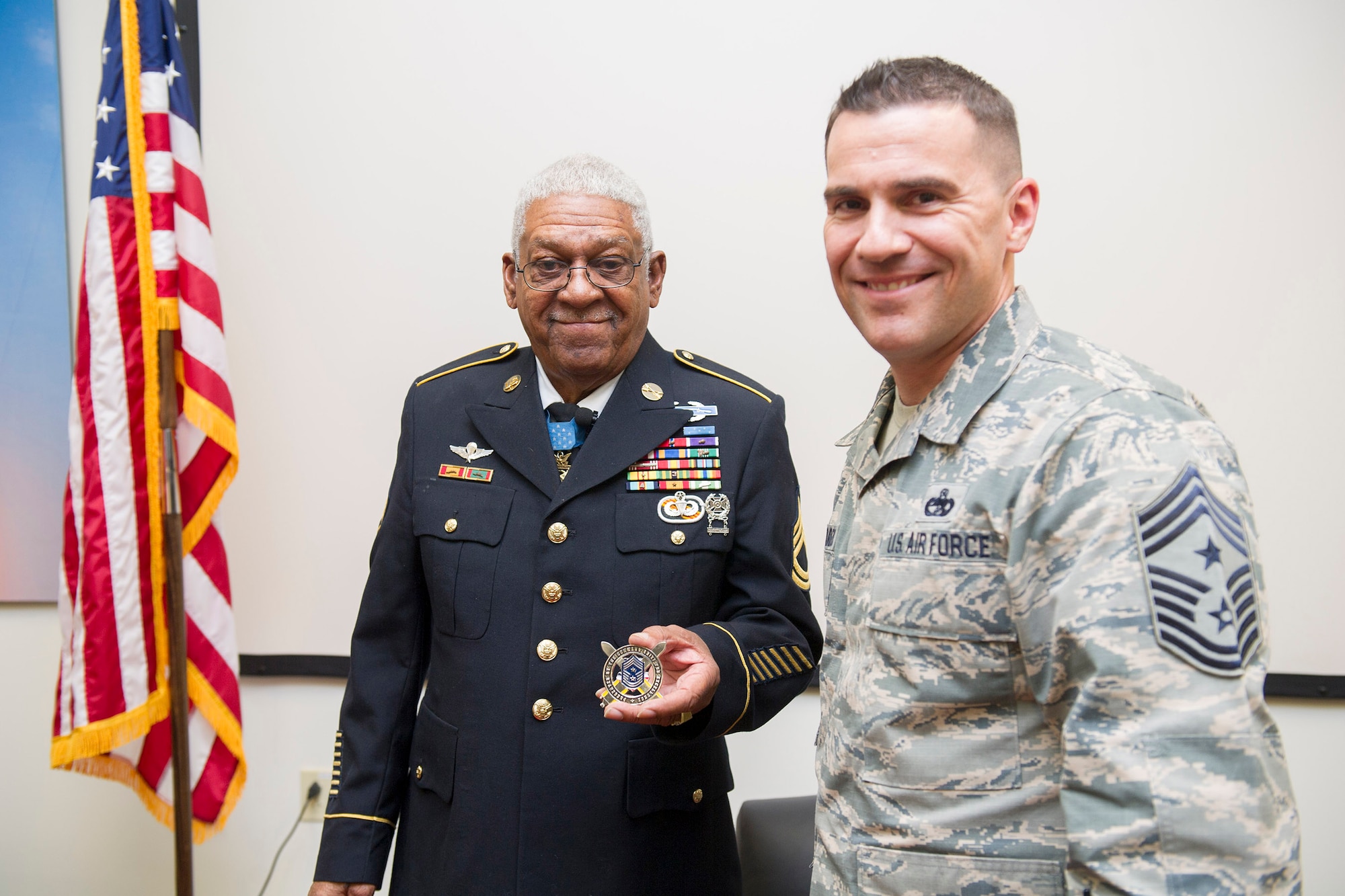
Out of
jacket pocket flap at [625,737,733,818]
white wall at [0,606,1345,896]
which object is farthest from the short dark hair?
white wall at [0,606,1345,896]

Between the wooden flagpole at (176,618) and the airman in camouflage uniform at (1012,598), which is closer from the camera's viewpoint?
the airman in camouflage uniform at (1012,598)

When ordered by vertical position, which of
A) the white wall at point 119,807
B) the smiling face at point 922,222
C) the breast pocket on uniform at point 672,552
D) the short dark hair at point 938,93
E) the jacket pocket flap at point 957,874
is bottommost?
the white wall at point 119,807

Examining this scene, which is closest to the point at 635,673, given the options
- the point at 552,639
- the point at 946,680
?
the point at 552,639

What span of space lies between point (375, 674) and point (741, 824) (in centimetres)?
82

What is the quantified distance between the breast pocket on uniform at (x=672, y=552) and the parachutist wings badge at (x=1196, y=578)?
81 centimetres

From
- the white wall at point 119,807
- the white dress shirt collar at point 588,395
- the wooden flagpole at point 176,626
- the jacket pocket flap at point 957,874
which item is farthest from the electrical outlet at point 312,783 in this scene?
the jacket pocket flap at point 957,874

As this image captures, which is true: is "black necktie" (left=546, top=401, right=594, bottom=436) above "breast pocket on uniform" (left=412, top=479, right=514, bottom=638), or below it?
above

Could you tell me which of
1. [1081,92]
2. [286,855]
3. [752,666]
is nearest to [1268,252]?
[1081,92]

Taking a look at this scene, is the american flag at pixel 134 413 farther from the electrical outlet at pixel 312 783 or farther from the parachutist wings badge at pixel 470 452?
the parachutist wings badge at pixel 470 452

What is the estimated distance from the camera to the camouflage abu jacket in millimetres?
701

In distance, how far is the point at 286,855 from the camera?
7.38ft

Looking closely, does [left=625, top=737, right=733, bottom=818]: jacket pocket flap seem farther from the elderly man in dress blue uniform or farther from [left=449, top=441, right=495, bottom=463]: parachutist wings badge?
[left=449, top=441, right=495, bottom=463]: parachutist wings badge

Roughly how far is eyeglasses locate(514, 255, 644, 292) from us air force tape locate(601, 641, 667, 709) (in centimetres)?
60

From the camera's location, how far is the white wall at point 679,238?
1.97 metres
